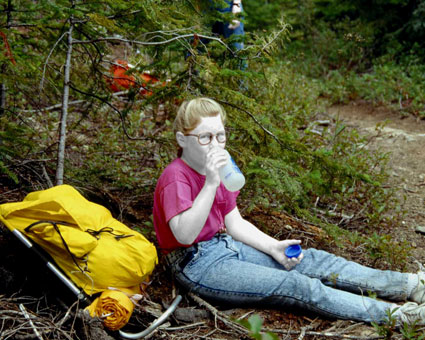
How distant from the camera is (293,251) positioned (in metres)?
3.00

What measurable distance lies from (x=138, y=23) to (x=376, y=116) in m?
5.43

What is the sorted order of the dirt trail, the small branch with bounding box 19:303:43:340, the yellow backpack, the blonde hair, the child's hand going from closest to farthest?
1. the small branch with bounding box 19:303:43:340
2. the yellow backpack
3. the blonde hair
4. the child's hand
5. the dirt trail

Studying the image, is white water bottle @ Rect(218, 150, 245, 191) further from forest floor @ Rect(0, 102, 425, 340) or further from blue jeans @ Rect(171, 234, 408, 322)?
forest floor @ Rect(0, 102, 425, 340)

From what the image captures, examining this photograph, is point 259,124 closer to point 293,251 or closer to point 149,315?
point 293,251

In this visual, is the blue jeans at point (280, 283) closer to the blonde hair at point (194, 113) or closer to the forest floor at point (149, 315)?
the forest floor at point (149, 315)

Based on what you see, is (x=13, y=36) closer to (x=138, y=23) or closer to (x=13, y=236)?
(x=138, y=23)

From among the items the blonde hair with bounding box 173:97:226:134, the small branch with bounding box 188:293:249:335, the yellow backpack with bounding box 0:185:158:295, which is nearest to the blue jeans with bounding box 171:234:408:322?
the small branch with bounding box 188:293:249:335

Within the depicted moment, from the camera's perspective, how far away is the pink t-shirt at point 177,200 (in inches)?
109

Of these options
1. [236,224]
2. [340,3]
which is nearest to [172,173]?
[236,224]

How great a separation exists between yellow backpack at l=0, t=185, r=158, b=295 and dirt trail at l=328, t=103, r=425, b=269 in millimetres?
2289

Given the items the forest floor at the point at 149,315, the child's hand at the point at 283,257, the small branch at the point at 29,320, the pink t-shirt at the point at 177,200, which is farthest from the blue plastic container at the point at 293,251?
the small branch at the point at 29,320

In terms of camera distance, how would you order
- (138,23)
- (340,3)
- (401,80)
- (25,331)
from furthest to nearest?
(340,3) → (401,80) → (138,23) → (25,331)

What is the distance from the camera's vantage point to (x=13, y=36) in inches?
164

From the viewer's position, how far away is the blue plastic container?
9.81ft
